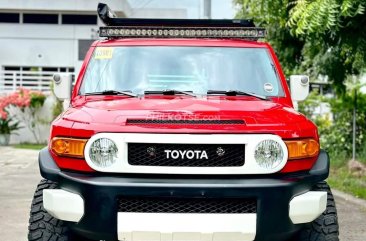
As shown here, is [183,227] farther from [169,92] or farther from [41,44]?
[41,44]

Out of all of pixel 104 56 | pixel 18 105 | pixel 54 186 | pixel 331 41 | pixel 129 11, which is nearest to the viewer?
pixel 54 186

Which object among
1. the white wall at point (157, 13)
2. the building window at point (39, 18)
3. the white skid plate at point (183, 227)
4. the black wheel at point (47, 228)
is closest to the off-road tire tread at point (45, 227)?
the black wheel at point (47, 228)

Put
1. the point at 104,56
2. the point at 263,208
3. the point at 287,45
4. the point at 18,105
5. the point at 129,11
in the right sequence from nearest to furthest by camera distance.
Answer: the point at 263,208, the point at 104,56, the point at 287,45, the point at 18,105, the point at 129,11

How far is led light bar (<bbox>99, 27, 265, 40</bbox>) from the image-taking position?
19.9ft

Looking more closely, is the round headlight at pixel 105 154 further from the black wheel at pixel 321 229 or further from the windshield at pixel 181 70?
the black wheel at pixel 321 229

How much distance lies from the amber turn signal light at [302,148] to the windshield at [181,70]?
3.44ft

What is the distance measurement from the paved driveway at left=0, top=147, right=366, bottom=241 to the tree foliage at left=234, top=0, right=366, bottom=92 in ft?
7.25

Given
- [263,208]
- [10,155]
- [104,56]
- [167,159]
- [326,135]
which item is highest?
[104,56]

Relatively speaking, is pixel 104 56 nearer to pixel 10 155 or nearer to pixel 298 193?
pixel 298 193

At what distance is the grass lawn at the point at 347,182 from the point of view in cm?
1005

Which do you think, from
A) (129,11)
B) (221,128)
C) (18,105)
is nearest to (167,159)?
(221,128)

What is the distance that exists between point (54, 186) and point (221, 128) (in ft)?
4.02

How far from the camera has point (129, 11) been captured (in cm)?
3816

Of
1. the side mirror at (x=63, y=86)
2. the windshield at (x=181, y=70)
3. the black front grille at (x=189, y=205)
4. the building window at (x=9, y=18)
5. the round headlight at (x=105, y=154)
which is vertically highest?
the building window at (x=9, y=18)
